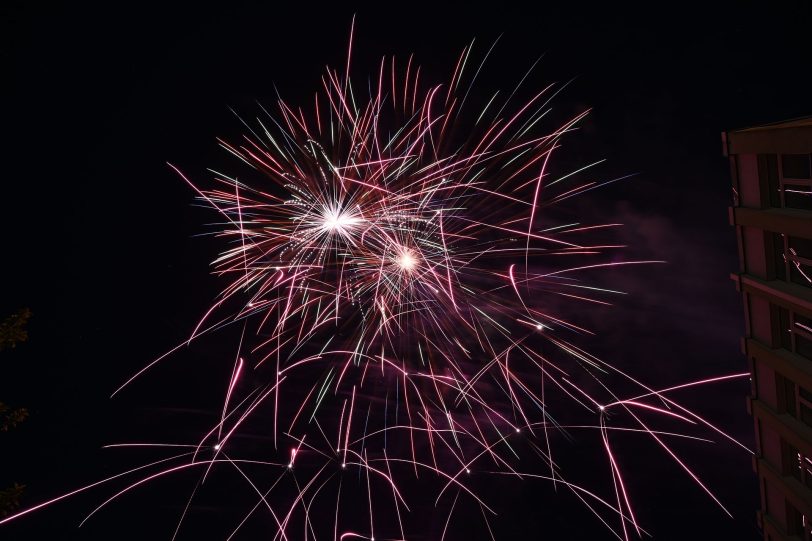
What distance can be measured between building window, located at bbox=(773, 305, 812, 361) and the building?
0.01 m

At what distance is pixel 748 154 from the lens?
6824mm

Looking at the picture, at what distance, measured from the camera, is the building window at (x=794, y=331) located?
21.7 feet

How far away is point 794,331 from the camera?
6.78m

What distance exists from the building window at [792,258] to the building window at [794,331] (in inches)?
18.2

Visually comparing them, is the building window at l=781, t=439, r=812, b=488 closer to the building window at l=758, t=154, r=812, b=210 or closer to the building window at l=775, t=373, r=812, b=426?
the building window at l=775, t=373, r=812, b=426

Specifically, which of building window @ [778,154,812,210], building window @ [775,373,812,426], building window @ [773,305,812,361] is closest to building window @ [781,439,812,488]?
building window @ [775,373,812,426]

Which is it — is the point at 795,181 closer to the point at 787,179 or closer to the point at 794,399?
the point at 787,179

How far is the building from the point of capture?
6.32 metres

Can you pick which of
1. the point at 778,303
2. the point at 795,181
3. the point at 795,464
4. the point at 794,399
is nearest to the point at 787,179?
the point at 795,181

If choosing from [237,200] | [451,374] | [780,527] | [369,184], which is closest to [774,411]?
[780,527]

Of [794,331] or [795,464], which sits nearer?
[794,331]

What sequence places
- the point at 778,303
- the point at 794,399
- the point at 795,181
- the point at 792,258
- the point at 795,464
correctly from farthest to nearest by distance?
the point at 795,464, the point at 794,399, the point at 778,303, the point at 792,258, the point at 795,181

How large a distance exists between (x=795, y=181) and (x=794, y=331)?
198cm

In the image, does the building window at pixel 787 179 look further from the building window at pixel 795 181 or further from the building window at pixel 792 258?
the building window at pixel 792 258
